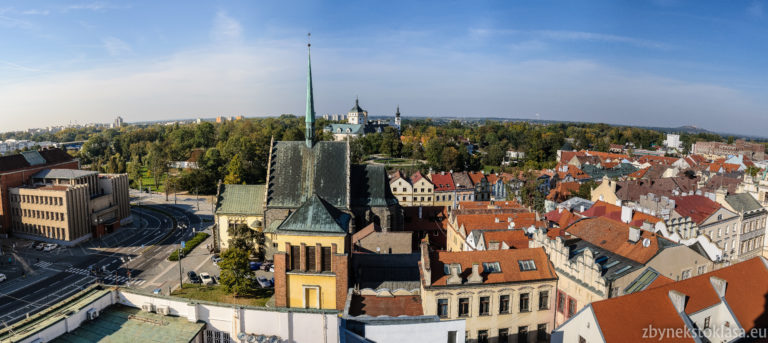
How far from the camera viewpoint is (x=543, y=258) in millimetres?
26750

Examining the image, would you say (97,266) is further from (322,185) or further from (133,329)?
(133,329)

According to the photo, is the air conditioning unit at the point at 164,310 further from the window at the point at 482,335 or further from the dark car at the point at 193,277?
the dark car at the point at 193,277

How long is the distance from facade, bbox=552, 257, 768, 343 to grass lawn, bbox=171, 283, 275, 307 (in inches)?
984

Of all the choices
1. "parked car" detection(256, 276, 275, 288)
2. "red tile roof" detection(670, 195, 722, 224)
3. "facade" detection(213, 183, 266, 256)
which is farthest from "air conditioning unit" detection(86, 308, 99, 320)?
"red tile roof" detection(670, 195, 722, 224)

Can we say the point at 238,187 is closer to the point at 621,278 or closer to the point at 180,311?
the point at 180,311

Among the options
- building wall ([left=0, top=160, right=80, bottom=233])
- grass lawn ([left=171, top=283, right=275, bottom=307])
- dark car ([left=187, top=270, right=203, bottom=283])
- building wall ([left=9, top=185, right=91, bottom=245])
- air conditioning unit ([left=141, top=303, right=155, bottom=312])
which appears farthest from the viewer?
building wall ([left=0, top=160, right=80, bottom=233])

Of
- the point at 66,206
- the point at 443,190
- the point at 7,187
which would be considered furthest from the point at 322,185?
the point at 7,187

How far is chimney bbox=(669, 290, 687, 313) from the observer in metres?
20.1

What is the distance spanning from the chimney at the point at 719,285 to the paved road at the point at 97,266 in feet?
139

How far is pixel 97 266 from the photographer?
47.6 metres

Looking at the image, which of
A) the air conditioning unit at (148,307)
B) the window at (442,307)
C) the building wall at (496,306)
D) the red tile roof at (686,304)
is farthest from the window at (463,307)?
the air conditioning unit at (148,307)

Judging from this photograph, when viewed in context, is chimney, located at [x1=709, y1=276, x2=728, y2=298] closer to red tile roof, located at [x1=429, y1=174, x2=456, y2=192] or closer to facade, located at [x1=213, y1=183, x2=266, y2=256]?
facade, located at [x1=213, y1=183, x2=266, y2=256]

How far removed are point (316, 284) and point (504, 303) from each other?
35.7 ft

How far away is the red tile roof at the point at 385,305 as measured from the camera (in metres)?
23.6
